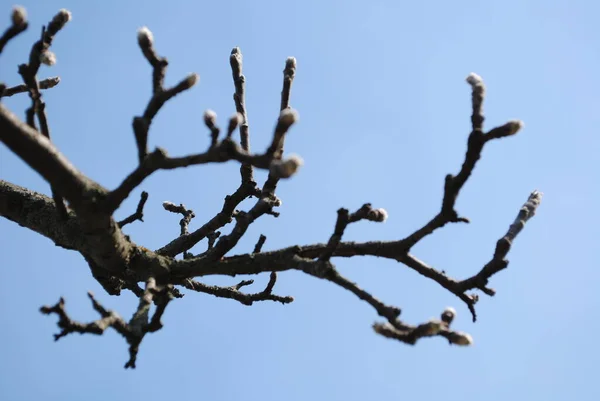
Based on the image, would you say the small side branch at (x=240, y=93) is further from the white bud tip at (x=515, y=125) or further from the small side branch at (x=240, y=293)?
the white bud tip at (x=515, y=125)

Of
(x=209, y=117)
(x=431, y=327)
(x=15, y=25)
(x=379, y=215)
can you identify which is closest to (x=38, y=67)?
(x=15, y=25)

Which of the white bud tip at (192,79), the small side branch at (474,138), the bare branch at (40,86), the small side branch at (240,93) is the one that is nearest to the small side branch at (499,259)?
the small side branch at (474,138)

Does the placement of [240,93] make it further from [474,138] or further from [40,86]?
[474,138]

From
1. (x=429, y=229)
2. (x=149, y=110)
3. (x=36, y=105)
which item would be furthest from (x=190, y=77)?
(x=429, y=229)

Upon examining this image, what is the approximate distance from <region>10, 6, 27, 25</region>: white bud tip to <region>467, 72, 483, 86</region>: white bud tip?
2473 millimetres

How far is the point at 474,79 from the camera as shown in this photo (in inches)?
125

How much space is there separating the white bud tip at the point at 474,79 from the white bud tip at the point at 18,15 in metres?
2.47

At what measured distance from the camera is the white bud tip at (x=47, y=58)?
3498 mm

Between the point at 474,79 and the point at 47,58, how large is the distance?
2.55 meters

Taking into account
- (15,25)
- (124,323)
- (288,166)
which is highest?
(15,25)

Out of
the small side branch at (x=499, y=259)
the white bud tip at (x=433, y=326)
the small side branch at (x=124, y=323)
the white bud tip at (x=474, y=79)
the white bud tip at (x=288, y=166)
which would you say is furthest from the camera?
the small side branch at (x=499, y=259)

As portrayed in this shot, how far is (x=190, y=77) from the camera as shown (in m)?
3.24

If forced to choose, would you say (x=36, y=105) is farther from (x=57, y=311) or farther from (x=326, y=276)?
(x=326, y=276)

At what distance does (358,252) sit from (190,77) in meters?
1.48
